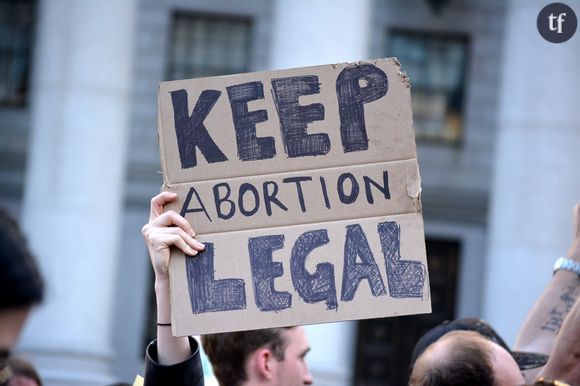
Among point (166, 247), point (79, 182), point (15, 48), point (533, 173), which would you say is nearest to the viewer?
point (166, 247)

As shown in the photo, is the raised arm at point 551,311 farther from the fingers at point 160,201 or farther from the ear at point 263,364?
the fingers at point 160,201

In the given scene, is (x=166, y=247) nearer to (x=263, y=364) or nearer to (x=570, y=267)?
(x=263, y=364)

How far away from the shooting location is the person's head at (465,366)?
414cm

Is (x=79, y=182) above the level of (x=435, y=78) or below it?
below

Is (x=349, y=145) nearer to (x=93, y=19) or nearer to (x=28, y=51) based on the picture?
(x=93, y=19)

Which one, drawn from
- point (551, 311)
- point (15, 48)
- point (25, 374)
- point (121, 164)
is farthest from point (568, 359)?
point (15, 48)

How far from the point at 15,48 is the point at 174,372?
60.8 ft

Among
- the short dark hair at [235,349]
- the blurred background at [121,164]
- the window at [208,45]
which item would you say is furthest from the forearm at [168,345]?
the window at [208,45]

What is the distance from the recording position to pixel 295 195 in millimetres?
4211

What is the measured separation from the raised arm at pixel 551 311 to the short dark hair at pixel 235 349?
980 millimetres

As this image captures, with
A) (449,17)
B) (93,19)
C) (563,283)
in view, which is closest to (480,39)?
(449,17)

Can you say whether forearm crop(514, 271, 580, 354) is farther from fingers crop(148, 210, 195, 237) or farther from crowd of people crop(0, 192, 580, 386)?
fingers crop(148, 210, 195, 237)

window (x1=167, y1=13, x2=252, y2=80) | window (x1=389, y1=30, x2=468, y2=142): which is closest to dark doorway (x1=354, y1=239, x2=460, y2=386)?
window (x1=389, y1=30, x2=468, y2=142)

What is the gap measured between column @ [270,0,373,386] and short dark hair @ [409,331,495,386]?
11.7 metres
